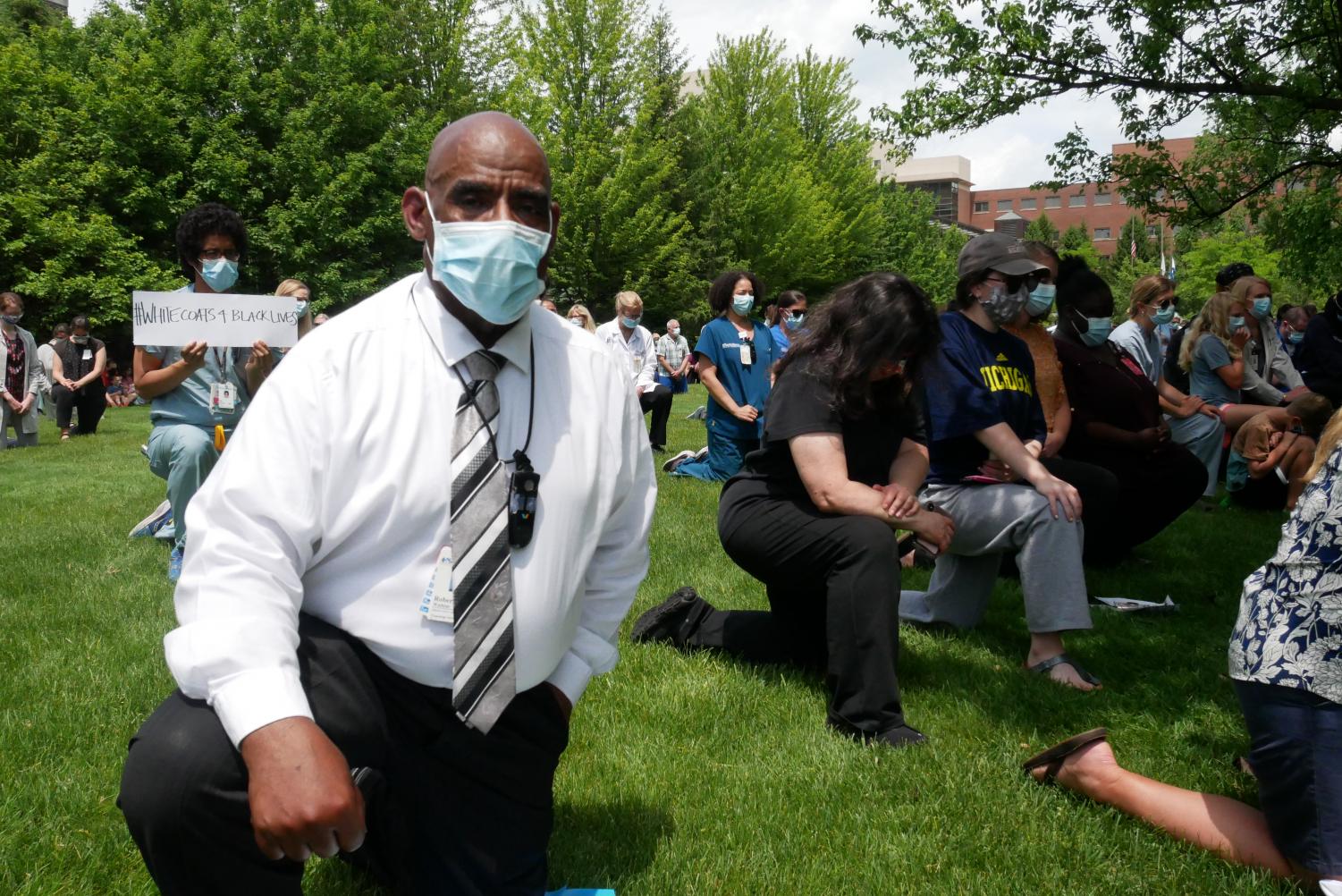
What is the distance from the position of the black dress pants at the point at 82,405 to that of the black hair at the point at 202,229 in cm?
1281

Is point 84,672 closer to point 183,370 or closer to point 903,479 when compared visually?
point 183,370

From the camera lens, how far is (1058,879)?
294 centimetres

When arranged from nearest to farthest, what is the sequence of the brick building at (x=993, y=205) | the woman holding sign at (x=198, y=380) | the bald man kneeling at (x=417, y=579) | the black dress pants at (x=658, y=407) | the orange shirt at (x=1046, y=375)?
the bald man kneeling at (x=417, y=579)
the woman holding sign at (x=198, y=380)
the orange shirt at (x=1046, y=375)
the black dress pants at (x=658, y=407)
the brick building at (x=993, y=205)

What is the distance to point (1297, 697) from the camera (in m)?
2.83

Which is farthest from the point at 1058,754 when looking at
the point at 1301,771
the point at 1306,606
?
the point at 1306,606

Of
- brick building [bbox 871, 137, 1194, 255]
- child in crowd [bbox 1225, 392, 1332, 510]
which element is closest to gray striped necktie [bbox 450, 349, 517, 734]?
child in crowd [bbox 1225, 392, 1332, 510]

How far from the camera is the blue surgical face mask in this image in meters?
2.45

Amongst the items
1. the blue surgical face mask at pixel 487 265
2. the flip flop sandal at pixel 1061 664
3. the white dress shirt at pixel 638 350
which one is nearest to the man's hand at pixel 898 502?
the flip flop sandal at pixel 1061 664

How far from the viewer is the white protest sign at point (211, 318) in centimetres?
546

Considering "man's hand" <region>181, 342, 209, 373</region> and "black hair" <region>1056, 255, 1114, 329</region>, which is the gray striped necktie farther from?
"black hair" <region>1056, 255, 1114, 329</region>

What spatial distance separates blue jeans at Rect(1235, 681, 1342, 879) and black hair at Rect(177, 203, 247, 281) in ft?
17.5

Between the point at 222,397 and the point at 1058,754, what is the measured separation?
471 centimetres

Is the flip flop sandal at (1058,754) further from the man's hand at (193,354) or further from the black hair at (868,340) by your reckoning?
the man's hand at (193,354)

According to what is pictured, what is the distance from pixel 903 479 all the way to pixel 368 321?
2669mm
